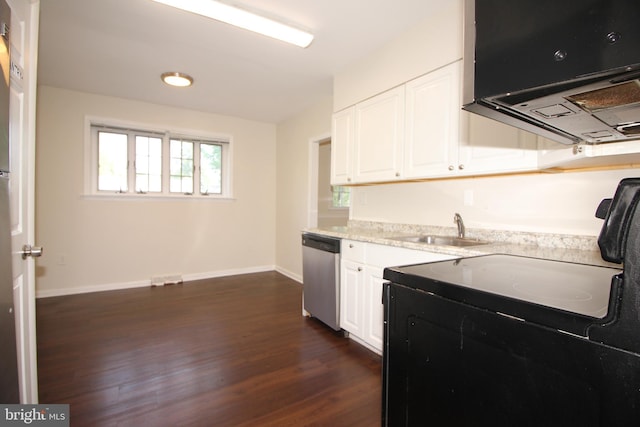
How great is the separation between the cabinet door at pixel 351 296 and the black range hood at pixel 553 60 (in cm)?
168

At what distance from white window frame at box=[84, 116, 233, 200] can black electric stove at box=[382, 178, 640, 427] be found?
4045 millimetres

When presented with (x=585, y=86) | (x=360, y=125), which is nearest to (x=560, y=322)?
(x=585, y=86)

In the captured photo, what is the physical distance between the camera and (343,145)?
2891 mm

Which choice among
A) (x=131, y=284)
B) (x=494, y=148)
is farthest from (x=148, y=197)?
(x=494, y=148)

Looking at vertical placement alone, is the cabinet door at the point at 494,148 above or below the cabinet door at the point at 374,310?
above

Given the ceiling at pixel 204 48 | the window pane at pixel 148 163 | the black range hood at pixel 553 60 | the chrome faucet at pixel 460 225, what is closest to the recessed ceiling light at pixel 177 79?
the ceiling at pixel 204 48

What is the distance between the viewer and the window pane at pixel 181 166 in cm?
426

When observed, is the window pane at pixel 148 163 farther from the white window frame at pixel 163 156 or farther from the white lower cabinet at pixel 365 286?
the white lower cabinet at pixel 365 286

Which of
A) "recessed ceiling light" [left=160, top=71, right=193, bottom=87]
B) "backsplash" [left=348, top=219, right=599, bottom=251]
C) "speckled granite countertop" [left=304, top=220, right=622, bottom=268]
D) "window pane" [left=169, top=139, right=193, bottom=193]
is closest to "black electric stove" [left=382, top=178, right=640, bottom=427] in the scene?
"speckled granite countertop" [left=304, top=220, right=622, bottom=268]

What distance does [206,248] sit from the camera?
4.46 meters

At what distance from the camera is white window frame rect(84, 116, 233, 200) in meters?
3.69

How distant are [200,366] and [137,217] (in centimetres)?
271

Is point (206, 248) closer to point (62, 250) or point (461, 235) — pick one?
point (62, 250)

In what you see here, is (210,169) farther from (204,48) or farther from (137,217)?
(204,48)
